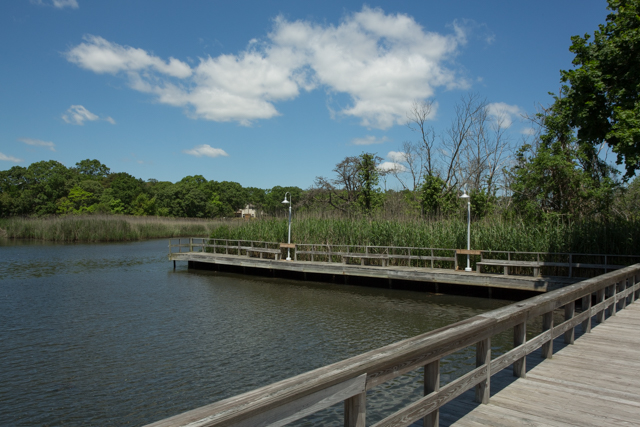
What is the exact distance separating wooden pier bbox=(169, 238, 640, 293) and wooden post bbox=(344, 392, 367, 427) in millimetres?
12684

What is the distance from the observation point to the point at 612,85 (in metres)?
11.3

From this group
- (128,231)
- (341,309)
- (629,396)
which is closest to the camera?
(629,396)

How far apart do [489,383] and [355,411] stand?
1.77 m

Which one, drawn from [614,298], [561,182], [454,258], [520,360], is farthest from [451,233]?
[520,360]

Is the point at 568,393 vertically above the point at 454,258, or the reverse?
the point at 454,258

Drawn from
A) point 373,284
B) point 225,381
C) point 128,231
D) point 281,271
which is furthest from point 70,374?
point 128,231

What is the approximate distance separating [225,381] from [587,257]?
12430mm

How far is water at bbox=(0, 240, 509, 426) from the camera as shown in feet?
20.8

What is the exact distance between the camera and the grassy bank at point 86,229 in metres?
37.9

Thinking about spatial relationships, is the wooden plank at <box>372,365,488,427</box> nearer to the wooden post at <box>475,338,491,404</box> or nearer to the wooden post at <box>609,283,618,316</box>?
the wooden post at <box>475,338,491,404</box>

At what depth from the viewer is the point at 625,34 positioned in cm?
1077

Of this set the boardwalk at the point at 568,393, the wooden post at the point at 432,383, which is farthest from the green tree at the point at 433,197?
the wooden post at the point at 432,383

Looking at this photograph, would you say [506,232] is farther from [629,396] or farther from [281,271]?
[629,396]

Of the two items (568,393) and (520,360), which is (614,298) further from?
(568,393)
